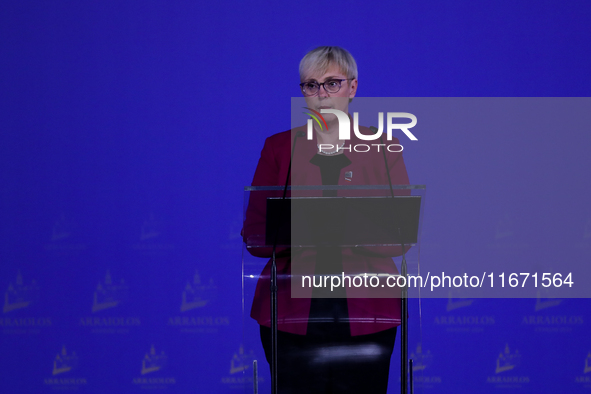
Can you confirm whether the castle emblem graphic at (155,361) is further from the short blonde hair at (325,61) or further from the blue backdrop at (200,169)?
the short blonde hair at (325,61)

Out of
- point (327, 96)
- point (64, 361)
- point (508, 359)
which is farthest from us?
point (64, 361)

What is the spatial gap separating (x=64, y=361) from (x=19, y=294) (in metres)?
0.45

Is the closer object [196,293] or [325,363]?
[325,363]

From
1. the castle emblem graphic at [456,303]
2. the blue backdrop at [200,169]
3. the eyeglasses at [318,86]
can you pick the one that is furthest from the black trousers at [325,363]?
the castle emblem graphic at [456,303]

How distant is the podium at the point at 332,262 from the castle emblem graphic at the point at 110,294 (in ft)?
5.18

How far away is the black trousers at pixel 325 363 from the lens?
110cm

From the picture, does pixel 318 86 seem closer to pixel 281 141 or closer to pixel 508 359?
pixel 281 141

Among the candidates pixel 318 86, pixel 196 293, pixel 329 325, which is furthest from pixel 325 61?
pixel 196 293

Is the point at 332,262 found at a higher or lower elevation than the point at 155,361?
higher

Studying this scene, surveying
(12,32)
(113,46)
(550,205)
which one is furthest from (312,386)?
(12,32)

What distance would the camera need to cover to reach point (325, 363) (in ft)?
3.63

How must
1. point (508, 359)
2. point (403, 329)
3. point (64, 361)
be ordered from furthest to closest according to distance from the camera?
point (64, 361) → point (508, 359) → point (403, 329)

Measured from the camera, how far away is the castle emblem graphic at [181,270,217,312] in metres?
2.45

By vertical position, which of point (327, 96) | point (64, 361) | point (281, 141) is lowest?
point (64, 361)
